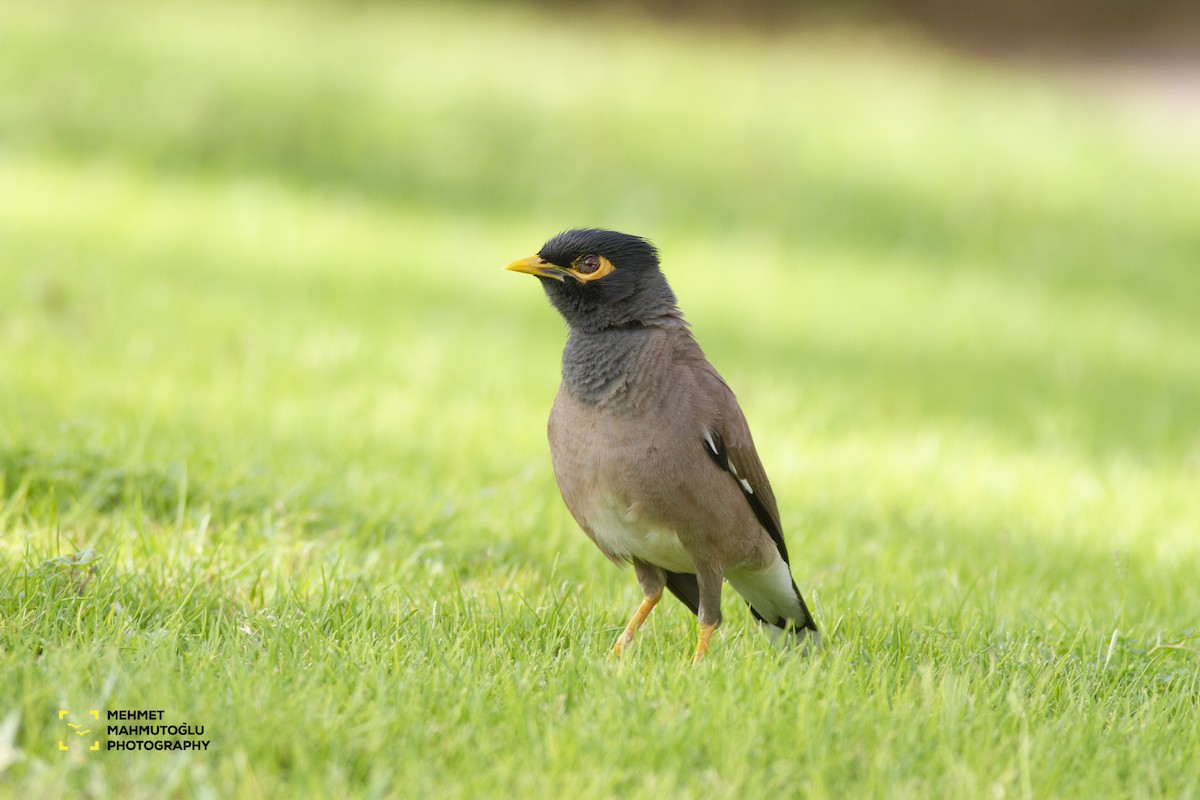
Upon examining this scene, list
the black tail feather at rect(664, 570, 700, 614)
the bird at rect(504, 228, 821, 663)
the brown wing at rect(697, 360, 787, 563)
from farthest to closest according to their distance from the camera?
the black tail feather at rect(664, 570, 700, 614), the brown wing at rect(697, 360, 787, 563), the bird at rect(504, 228, 821, 663)

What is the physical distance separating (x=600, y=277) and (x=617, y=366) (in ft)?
1.19

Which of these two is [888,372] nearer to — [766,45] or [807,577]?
[807,577]

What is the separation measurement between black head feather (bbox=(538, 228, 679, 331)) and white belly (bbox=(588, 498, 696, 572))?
658 millimetres

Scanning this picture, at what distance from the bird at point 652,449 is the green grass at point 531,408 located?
0.24 m

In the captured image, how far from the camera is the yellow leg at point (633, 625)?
A: 4.00m

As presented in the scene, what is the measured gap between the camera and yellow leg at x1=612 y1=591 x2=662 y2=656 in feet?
13.1

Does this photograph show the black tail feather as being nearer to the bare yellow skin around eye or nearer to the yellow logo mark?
the bare yellow skin around eye

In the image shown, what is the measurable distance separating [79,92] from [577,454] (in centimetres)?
1017

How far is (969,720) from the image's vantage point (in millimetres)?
3436

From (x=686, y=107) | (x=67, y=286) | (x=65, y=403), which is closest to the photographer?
(x=65, y=403)

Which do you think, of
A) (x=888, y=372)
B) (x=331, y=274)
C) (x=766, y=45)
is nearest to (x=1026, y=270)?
(x=888, y=372)

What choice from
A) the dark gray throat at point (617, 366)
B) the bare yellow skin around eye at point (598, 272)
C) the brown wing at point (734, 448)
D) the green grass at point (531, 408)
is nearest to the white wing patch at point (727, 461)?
the brown wing at point (734, 448)

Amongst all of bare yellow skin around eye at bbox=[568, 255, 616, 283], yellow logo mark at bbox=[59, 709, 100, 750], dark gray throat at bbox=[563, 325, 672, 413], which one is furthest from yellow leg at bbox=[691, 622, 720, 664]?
yellow logo mark at bbox=[59, 709, 100, 750]

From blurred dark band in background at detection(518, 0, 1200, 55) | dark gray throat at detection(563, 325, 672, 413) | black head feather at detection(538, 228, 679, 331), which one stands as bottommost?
dark gray throat at detection(563, 325, 672, 413)
